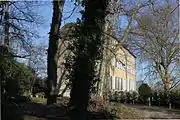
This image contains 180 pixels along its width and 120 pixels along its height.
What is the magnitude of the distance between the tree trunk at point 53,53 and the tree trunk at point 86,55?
397 cm

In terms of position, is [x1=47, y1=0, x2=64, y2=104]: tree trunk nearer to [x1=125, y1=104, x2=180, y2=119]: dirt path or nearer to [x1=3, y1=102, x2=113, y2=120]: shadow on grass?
[x1=3, y1=102, x2=113, y2=120]: shadow on grass

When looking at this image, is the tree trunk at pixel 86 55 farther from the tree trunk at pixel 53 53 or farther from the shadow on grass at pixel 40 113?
the tree trunk at pixel 53 53

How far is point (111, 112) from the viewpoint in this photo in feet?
48.9

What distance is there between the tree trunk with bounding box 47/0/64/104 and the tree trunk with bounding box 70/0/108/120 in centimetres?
397

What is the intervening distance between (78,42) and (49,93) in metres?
4.67

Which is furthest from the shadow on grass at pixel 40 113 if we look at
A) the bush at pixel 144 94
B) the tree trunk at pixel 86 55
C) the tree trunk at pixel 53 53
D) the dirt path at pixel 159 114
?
the bush at pixel 144 94

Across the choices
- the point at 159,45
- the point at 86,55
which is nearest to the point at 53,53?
the point at 86,55

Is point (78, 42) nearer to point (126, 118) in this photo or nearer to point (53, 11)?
point (53, 11)

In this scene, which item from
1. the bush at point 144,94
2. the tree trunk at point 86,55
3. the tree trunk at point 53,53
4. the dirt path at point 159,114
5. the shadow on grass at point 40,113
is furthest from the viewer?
the bush at point 144,94

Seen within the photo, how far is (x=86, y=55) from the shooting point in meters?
9.18

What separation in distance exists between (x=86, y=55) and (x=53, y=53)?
4537mm

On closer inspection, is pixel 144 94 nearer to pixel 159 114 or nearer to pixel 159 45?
pixel 159 45

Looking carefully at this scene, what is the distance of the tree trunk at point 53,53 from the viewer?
13133mm

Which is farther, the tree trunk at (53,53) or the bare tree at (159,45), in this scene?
the bare tree at (159,45)
